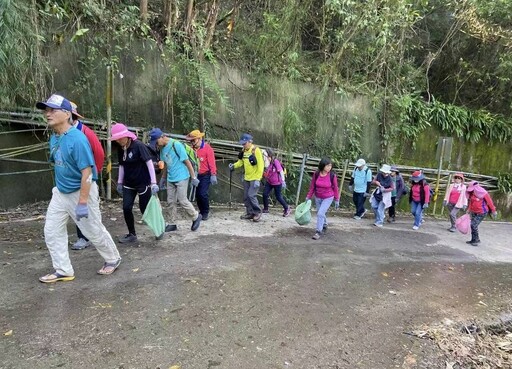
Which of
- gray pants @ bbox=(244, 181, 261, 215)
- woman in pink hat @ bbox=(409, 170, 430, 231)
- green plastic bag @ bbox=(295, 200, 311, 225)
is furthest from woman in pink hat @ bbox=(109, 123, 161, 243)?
woman in pink hat @ bbox=(409, 170, 430, 231)

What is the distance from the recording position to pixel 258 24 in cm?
1062

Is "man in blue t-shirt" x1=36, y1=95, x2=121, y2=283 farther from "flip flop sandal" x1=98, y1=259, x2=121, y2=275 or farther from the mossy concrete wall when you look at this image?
the mossy concrete wall

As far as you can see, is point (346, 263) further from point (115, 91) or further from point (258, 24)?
point (258, 24)

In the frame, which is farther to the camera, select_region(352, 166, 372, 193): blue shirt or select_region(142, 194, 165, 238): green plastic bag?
select_region(352, 166, 372, 193): blue shirt

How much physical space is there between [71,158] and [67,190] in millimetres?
→ 352

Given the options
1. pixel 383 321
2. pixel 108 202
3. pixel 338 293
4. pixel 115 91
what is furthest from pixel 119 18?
pixel 383 321

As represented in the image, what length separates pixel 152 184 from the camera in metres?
5.55

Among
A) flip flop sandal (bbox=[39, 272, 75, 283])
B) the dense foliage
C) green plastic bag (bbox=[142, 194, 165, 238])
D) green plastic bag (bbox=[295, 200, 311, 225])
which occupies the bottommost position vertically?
flip flop sandal (bbox=[39, 272, 75, 283])

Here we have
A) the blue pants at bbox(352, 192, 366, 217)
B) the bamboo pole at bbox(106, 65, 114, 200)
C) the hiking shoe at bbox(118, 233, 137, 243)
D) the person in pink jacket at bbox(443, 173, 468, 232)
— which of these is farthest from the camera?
the blue pants at bbox(352, 192, 366, 217)

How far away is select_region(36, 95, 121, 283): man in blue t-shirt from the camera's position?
402 cm

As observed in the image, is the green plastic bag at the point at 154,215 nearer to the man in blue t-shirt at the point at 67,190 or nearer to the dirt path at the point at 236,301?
the dirt path at the point at 236,301

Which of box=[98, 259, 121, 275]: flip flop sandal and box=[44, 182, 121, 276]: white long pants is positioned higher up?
box=[44, 182, 121, 276]: white long pants

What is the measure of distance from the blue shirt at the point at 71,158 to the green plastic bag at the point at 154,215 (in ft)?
4.62

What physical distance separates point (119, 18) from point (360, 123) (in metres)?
7.02
